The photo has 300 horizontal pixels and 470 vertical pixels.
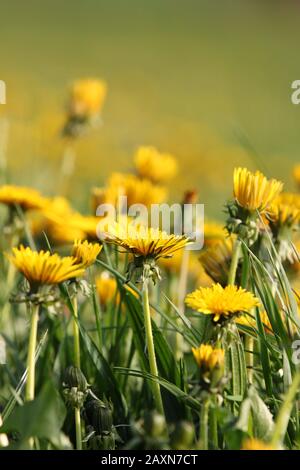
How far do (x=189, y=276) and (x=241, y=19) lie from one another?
36.6 feet

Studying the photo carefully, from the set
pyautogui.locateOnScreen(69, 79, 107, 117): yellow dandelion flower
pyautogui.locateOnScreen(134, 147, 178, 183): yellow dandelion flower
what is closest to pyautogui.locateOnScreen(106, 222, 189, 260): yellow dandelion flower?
pyautogui.locateOnScreen(134, 147, 178, 183): yellow dandelion flower

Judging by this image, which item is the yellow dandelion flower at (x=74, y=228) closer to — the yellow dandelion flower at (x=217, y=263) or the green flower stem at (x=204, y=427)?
the yellow dandelion flower at (x=217, y=263)

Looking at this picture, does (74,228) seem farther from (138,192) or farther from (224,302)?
(224,302)

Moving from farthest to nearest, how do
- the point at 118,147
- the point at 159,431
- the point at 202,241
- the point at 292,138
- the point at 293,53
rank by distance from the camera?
1. the point at 293,53
2. the point at 292,138
3. the point at 118,147
4. the point at 202,241
5. the point at 159,431

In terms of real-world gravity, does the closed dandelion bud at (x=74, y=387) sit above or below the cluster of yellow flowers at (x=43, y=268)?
below

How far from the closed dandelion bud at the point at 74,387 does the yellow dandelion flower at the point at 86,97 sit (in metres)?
1.52

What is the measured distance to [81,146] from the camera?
645cm

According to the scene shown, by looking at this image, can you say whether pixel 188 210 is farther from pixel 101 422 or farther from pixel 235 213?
pixel 101 422

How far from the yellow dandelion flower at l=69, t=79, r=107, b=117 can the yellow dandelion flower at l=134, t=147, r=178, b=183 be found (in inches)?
19.1

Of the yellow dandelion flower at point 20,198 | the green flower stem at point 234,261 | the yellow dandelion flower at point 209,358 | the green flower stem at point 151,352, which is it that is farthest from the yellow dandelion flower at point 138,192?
the yellow dandelion flower at point 209,358

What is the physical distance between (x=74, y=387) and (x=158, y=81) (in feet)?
27.5

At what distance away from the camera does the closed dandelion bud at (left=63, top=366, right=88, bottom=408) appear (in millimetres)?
1136

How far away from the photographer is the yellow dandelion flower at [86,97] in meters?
2.56
